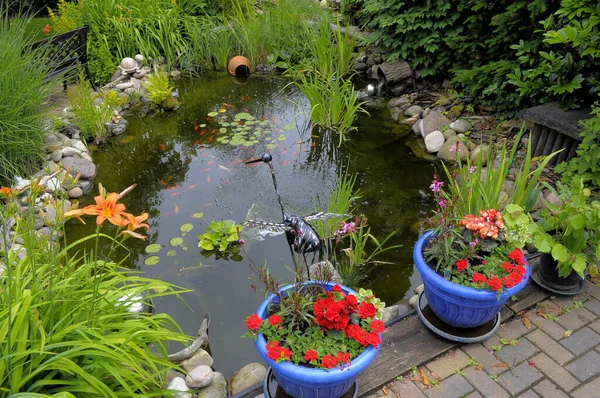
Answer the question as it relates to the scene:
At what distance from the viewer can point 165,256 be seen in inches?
128

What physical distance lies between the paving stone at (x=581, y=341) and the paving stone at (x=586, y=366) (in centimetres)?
4

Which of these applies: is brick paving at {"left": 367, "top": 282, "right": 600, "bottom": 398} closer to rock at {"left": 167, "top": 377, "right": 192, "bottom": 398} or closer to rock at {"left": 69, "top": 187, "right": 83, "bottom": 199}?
rock at {"left": 167, "top": 377, "right": 192, "bottom": 398}

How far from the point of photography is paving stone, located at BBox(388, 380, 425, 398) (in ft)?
6.82

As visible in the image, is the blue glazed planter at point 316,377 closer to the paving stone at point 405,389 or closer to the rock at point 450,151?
the paving stone at point 405,389

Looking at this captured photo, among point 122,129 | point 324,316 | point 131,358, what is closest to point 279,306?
point 324,316

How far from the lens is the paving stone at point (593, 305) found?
2.53m

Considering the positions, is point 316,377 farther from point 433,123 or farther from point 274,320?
point 433,123

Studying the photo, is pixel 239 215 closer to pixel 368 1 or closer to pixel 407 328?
pixel 407 328

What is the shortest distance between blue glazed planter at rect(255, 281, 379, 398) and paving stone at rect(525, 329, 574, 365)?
1028mm

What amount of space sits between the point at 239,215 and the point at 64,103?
2.88 meters

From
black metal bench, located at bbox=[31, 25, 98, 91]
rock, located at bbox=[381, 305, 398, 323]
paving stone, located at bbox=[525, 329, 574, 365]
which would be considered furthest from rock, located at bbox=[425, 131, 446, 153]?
black metal bench, located at bbox=[31, 25, 98, 91]

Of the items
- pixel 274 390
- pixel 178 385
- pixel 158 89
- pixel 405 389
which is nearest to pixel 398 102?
pixel 158 89

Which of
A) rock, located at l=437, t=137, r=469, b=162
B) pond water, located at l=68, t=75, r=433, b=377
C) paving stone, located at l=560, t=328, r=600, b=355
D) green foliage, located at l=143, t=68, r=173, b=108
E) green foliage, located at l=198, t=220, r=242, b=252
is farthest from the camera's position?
green foliage, located at l=143, t=68, r=173, b=108

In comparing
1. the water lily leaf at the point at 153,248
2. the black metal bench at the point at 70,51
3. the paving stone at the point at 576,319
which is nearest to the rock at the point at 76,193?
the water lily leaf at the point at 153,248
